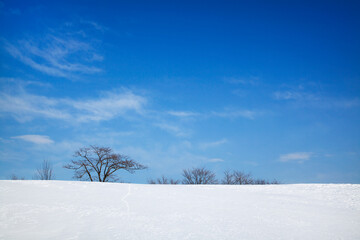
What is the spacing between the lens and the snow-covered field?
295 centimetres

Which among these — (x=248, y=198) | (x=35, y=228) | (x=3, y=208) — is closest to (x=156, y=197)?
(x=248, y=198)

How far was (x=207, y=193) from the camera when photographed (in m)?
5.11

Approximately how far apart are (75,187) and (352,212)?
5.00 meters

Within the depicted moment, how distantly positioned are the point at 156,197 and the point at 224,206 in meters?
1.26

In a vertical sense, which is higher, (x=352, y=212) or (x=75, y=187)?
(x=75, y=187)

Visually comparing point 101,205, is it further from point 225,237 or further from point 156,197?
point 225,237

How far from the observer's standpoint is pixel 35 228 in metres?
2.98

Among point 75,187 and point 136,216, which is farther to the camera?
point 75,187

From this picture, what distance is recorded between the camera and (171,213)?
3.65 metres

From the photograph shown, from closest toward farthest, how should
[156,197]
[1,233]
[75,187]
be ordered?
1. [1,233]
2. [156,197]
3. [75,187]

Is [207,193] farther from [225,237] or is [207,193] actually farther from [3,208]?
[3,208]

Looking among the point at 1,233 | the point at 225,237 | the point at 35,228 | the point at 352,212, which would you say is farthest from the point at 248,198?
the point at 1,233

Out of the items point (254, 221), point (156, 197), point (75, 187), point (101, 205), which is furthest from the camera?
point (75, 187)

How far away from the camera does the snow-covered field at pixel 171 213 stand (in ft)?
9.69
